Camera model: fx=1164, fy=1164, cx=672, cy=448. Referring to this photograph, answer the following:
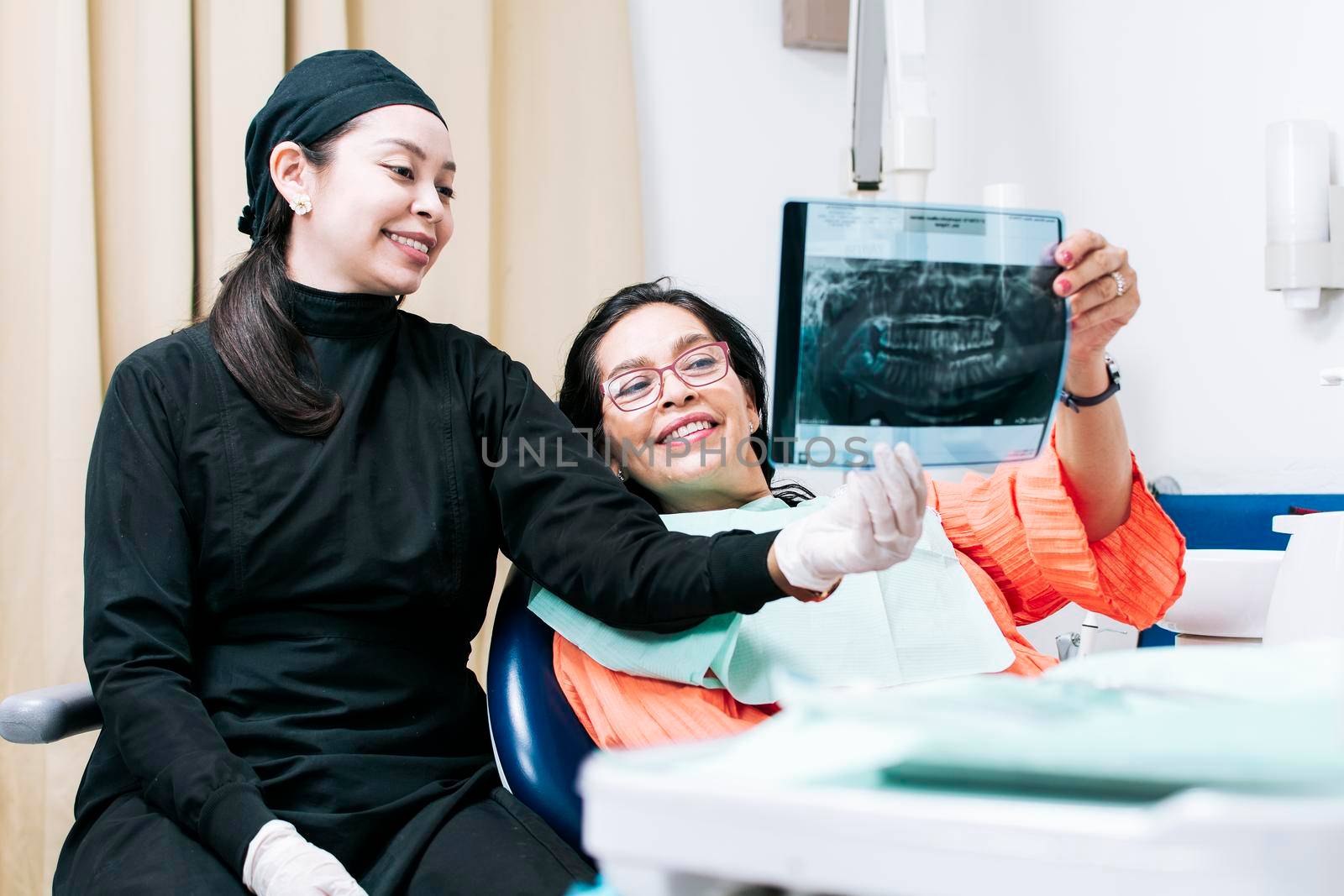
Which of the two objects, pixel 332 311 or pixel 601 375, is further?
pixel 601 375

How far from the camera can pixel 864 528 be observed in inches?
37.4

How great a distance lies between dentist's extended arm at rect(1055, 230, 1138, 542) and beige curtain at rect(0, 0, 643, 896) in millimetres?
1097

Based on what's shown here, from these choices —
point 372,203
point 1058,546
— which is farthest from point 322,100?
point 1058,546

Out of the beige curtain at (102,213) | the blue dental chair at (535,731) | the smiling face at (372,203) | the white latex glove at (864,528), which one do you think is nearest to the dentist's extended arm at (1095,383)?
the white latex glove at (864,528)

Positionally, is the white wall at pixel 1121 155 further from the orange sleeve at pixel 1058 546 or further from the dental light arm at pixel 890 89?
the orange sleeve at pixel 1058 546

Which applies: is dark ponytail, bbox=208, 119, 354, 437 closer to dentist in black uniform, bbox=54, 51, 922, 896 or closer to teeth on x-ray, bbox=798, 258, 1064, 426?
dentist in black uniform, bbox=54, 51, 922, 896

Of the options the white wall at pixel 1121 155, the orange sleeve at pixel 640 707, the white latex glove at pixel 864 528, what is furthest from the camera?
the white wall at pixel 1121 155

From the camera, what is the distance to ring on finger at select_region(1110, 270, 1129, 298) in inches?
40.9

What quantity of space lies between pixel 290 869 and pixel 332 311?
1.99ft

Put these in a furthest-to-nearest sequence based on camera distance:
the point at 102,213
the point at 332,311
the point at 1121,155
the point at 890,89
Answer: the point at 1121,155, the point at 890,89, the point at 102,213, the point at 332,311

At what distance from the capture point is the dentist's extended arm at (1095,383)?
1004 millimetres

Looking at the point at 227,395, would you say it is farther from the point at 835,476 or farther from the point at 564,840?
the point at 835,476

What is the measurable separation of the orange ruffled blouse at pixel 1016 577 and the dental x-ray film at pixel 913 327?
0.70 feet

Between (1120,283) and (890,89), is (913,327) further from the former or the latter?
(890,89)
